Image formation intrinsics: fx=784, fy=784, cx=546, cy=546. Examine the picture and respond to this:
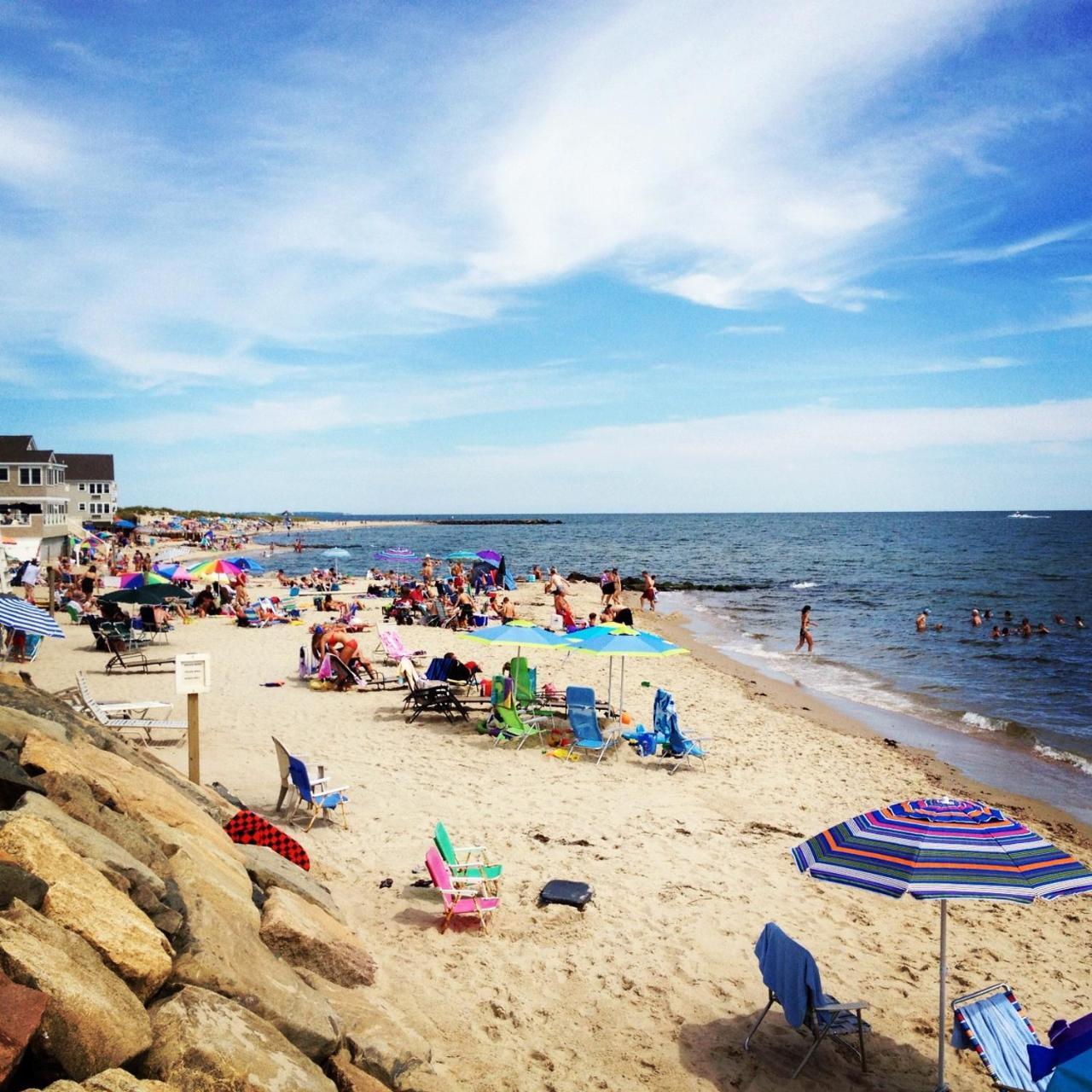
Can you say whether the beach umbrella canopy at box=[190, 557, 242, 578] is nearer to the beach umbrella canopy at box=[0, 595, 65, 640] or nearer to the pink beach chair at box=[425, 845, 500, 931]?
the beach umbrella canopy at box=[0, 595, 65, 640]

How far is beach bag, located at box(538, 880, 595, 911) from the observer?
721cm

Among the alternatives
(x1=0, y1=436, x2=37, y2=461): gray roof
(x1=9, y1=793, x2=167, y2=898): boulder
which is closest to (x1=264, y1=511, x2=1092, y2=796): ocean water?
(x1=9, y1=793, x2=167, y2=898): boulder

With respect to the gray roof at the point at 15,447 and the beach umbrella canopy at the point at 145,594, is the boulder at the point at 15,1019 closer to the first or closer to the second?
the beach umbrella canopy at the point at 145,594

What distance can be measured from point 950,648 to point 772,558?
1893 inches

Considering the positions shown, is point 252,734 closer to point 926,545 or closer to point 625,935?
point 625,935

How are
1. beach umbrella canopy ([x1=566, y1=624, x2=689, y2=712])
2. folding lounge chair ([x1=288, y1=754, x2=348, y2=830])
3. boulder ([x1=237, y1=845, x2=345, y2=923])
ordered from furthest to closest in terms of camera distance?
beach umbrella canopy ([x1=566, y1=624, x2=689, y2=712]) → folding lounge chair ([x1=288, y1=754, x2=348, y2=830]) → boulder ([x1=237, y1=845, x2=345, y2=923])

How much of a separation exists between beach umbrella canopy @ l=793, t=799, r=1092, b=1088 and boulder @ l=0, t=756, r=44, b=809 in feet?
15.7

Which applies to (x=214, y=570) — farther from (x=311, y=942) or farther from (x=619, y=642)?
(x=311, y=942)

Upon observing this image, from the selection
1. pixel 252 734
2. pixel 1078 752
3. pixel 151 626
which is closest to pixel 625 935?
pixel 252 734

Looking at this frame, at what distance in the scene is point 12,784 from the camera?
4.47m

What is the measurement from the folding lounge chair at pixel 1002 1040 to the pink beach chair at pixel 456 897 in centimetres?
366

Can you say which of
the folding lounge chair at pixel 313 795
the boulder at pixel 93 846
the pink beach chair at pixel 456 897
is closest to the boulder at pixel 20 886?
the boulder at pixel 93 846

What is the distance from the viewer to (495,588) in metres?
37.7

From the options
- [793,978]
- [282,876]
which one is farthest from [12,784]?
[793,978]
